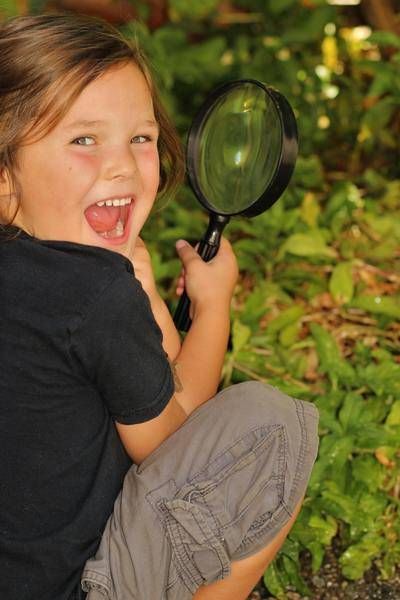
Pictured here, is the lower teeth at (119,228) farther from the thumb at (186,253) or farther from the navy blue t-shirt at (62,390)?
the thumb at (186,253)

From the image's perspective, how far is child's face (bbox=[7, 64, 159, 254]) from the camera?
1.63 m

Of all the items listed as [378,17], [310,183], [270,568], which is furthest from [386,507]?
[378,17]

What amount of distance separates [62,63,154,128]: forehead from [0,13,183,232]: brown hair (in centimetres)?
1

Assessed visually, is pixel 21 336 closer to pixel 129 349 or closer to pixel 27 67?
pixel 129 349

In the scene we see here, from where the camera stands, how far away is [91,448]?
1.65m

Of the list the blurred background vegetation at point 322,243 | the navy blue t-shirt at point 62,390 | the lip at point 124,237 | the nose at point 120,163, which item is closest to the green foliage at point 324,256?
the blurred background vegetation at point 322,243

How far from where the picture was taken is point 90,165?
5.39ft

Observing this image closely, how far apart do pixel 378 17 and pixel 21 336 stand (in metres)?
3.15

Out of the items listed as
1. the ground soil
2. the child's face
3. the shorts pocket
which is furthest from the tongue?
the ground soil

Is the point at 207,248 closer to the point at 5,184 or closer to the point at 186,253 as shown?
the point at 186,253

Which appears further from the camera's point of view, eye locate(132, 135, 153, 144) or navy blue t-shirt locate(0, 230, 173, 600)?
eye locate(132, 135, 153, 144)

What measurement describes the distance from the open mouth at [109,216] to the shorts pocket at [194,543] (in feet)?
1.64

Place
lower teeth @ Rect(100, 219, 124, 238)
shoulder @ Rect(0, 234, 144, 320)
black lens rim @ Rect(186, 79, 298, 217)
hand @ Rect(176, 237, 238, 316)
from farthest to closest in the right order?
1. hand @ Rect(176, 237, 238, 316)
2. black lens rim @ Rect(186, 79, 298, 217)
3. lower teeth @ Rect(100, 219, 124, 238)
4. shoulder @ Rect(0, 234, 144, 320)

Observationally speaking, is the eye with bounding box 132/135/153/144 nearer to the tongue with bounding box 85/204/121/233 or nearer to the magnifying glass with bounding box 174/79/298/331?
the tongue with bounding box 85/204/121/233
